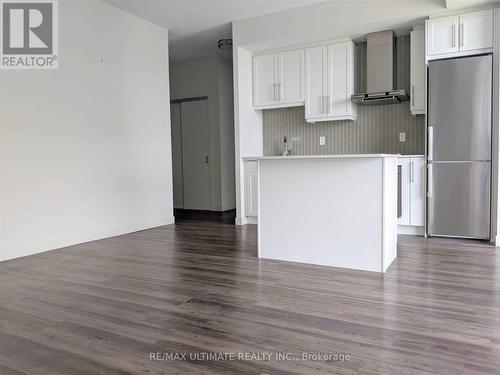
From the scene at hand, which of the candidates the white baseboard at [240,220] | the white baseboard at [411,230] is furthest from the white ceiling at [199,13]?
the white baseboard at [411,230]

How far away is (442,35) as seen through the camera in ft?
14.1

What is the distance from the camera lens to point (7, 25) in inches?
149

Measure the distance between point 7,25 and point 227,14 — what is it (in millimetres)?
→ 2561

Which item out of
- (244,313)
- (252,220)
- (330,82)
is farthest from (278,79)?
(244,313)

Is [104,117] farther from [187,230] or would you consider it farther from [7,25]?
[187,230]

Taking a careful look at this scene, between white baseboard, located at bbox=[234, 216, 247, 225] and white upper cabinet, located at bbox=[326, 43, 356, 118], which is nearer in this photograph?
white upper cabinet, located at bbox=[326, 43, 356, 118]

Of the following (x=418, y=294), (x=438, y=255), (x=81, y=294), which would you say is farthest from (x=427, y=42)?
(x=81, y=294)

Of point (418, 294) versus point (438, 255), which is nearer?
point (418, 294)

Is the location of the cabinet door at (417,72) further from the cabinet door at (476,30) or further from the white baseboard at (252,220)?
the white baseboard at (252,220)

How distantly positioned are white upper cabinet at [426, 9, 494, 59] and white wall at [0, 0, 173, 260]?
11.6 ft

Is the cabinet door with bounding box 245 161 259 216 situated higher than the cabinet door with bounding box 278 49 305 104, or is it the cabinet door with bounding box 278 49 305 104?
the cabinet door with bounding box 278 49 305 104

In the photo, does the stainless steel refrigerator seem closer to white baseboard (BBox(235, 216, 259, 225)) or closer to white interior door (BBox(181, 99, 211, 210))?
white baseboard (BBox(235, 216, 259, 225))

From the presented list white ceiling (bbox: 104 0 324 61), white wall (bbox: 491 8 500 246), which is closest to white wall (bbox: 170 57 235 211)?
white ceiling (bbox: 104 0 324 61)

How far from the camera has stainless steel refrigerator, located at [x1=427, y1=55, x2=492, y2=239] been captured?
4137 millimetres
